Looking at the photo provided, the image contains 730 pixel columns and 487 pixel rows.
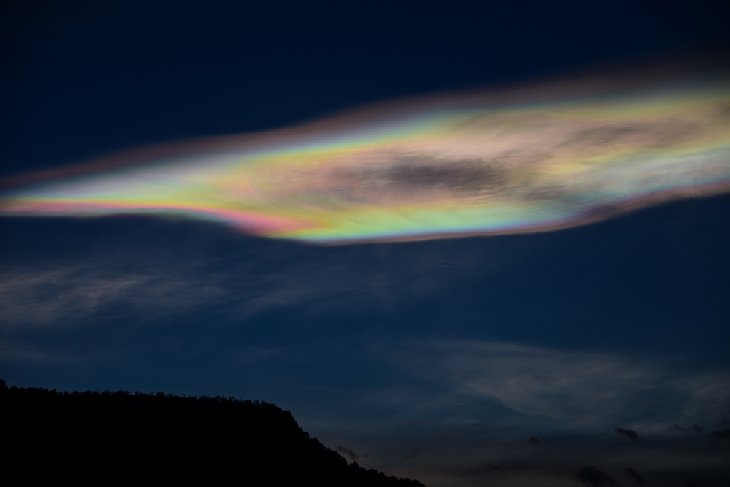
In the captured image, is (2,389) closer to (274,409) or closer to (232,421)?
(232,421)

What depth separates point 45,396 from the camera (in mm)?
140625

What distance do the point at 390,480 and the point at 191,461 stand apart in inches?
1815

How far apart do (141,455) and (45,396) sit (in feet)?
55.4

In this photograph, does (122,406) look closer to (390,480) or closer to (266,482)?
(266,482)

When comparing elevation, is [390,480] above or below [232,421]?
below

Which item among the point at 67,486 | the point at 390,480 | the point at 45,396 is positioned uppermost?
the point at 45,396

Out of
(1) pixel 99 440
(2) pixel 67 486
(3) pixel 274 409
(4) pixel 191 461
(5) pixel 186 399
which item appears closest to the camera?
(2) pixel 67 486

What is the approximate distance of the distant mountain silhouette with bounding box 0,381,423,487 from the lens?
411ft

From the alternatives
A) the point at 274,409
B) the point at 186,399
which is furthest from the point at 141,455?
the point at 274,409

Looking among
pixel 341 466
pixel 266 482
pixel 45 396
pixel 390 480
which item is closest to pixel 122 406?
pixel 45 396

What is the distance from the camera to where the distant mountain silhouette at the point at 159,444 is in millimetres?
125375

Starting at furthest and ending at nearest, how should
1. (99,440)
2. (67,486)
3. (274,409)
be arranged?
(274,409) → (99,440) → (67,486)

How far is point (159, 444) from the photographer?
144m

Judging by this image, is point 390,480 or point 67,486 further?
point 390,480
